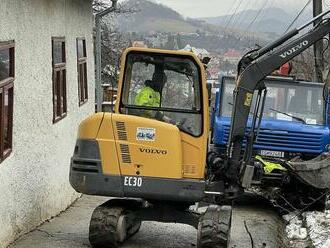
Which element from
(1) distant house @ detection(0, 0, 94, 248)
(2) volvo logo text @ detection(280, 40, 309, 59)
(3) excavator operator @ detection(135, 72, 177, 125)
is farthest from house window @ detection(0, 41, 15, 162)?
(2) volvo logo text @ detection(280, 40, 309, 59)

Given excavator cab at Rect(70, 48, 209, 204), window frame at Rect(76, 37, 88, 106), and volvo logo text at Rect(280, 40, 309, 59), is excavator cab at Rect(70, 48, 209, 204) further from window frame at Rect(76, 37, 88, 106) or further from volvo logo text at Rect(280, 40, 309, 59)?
window frame at Rect(76, 37, 88, 106)

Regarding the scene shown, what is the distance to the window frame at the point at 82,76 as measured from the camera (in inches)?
546

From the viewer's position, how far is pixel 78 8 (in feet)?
44.1

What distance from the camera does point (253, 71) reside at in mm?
9617

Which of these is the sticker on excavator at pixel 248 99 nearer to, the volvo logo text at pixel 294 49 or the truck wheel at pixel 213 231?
the volvo logo text at pixel 294 49

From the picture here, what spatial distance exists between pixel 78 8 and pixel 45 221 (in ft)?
17.0

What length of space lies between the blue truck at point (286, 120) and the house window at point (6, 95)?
17.2 ft

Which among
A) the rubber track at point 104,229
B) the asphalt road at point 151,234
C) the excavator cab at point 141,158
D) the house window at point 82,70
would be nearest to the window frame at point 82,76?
the house window at point 82,70

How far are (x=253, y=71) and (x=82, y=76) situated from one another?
5741 mm

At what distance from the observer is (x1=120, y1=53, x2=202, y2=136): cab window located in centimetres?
841

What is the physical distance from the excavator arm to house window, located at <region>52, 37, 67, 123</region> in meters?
3.19

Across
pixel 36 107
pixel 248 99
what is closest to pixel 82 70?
pixel 36 107

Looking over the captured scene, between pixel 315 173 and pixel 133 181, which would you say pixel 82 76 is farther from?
pixel 133 181

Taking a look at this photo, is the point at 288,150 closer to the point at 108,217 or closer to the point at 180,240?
the point at 180,240
